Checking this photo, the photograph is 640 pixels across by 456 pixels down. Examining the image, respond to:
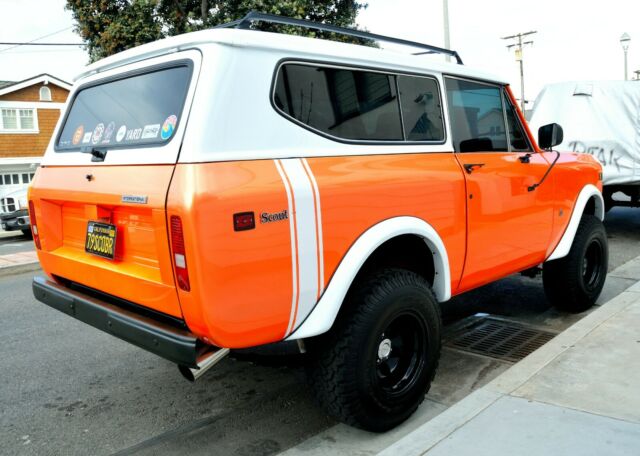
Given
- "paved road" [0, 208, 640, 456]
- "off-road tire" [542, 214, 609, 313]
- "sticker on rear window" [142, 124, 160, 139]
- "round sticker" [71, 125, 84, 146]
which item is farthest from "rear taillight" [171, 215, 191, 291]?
"off-road tire" [542, 214, 609, 313]

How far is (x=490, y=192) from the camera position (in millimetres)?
→ 3723

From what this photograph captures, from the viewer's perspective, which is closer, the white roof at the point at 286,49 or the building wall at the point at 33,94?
the white roof at the point at 286,49

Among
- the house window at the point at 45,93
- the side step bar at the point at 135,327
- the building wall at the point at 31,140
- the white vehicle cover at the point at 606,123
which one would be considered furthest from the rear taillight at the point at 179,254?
the house window at the point at 45,93

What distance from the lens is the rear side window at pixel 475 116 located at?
145 inches

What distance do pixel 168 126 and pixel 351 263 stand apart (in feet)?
3.53

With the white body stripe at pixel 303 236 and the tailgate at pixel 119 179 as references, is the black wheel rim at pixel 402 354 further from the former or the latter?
the tailgate at pixel 119 179

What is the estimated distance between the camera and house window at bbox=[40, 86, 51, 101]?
85.3ft

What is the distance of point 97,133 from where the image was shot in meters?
3.27

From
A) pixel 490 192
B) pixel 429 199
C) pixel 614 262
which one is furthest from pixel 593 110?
pixel 429 199

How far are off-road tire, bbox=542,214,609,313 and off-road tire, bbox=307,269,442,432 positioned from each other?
2.12 meters

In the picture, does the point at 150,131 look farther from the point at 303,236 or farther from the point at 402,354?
the point at 402,354

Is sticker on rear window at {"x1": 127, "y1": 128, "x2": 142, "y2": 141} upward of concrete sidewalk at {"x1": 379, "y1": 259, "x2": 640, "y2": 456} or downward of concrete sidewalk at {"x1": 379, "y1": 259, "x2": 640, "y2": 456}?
upward

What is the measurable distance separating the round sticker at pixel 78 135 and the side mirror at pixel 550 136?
322 centimetres

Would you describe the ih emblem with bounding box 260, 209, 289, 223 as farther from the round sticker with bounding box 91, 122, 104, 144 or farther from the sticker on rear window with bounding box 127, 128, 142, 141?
the round sticker with bounding box 91, 122, 104, 144
